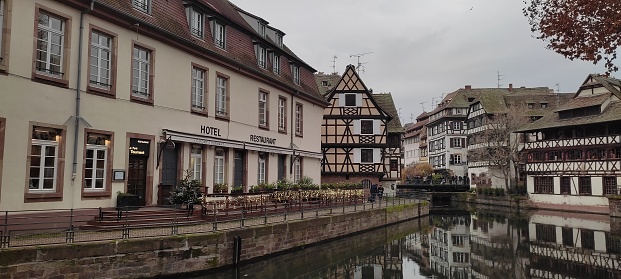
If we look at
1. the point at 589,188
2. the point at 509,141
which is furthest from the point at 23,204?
the point at 509,141

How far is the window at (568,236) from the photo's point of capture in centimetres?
2330

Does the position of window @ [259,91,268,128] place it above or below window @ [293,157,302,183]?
above

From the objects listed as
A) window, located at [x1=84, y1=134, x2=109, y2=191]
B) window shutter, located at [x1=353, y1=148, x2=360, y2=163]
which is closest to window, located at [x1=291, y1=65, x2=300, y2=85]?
window shutter, located at [x1=353, y1=148, x2=360, y2=163]

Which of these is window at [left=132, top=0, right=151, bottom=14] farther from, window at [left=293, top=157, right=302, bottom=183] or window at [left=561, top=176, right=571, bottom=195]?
window at [left=561, top=176, right=571, bottom=195]

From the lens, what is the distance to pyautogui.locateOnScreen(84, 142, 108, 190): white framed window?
14383 millimetres

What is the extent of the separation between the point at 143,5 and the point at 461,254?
16446 millimetres

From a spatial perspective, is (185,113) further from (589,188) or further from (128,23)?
(589,188)

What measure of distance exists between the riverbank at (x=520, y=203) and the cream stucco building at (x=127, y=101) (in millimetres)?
27980

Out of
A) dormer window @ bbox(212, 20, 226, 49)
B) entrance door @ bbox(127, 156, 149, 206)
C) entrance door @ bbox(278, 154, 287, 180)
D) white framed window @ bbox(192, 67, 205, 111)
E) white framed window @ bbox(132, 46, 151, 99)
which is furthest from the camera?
entrance door @ bbox(278, 154, 287, 180)

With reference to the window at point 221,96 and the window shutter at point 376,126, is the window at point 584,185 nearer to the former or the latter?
the window shutter at point 376,126

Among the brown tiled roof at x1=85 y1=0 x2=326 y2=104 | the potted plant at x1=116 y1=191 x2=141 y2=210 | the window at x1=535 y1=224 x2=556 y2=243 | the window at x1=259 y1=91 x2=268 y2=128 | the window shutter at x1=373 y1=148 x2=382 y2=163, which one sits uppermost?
the brown tiled roof at x1=85 y1=0 x2=326 y2=104

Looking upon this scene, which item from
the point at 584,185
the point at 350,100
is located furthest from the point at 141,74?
the point at 584,185

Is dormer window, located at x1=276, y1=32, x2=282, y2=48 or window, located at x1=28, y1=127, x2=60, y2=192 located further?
dormer window, located at x1=276, y1=32, x2=282, y2=48

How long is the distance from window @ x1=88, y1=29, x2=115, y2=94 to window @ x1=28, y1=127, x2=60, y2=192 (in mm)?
1965
